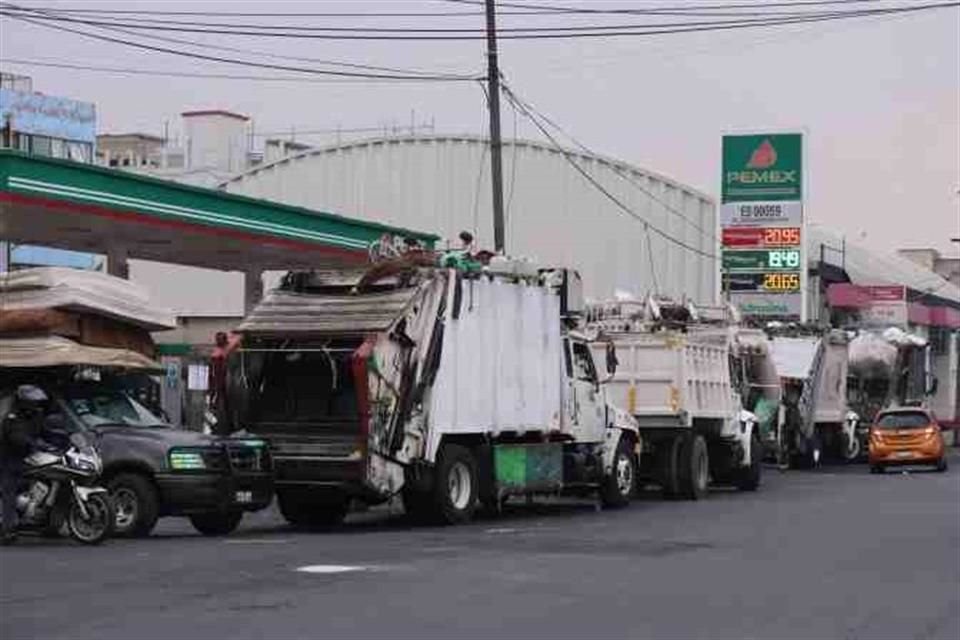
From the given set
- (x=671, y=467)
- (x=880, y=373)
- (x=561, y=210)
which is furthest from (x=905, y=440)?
(x=561, y=210)

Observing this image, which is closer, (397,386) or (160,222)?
(397,386)

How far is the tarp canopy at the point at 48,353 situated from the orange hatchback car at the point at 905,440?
23101 millimetres

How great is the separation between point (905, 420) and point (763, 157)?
18446mm

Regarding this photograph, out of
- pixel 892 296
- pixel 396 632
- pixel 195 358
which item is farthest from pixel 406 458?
pixel 892 296

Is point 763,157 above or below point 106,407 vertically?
above

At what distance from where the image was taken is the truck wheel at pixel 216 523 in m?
17.3

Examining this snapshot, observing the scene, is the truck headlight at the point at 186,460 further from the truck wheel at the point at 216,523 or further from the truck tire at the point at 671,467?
the truck tire at the point at 671,467

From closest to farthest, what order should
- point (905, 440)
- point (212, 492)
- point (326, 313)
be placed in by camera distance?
point (212, 492) < point (326, 313) < point (905, 440)

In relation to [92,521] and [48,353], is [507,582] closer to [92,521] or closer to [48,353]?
[92,521]

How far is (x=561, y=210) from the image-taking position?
51906 millimetres

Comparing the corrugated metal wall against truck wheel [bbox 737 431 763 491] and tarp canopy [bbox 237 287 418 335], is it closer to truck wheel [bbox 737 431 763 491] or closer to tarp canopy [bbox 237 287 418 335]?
truck wheel [bbox 737 431 763 491]

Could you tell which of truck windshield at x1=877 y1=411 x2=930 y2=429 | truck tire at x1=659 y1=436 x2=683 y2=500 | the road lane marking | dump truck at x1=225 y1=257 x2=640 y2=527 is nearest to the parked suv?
dump truck at x1=225 y1=257 x2=640 y2=527

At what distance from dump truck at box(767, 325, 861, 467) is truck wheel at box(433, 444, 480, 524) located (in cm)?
1791

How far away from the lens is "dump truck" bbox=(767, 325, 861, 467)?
36.9 metres
